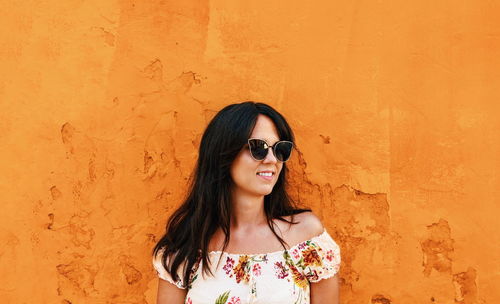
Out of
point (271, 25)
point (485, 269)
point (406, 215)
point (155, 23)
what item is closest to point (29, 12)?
point (155, 23)

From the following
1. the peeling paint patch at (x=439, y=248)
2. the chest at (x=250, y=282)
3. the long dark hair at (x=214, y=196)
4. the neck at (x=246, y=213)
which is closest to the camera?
the chest at (x=250, y=282)

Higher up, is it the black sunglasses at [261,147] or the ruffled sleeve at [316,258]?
the black sunglasses at [261,147]

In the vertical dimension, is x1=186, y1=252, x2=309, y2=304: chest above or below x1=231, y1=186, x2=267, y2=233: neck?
below

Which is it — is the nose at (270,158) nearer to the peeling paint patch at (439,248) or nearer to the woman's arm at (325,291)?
the woman's arm at (325,291)

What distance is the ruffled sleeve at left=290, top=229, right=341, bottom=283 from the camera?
2996mm

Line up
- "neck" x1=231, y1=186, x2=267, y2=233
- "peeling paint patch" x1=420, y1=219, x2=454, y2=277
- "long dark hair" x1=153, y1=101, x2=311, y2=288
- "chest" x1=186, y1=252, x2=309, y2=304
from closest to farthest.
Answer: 1. "chest" x1=186, y1=252, x2=309, y2=304
2. "long dark hair" x1=153, y1=101, x2=311, y2=288
3. "neck" x1=231, y1=186, x2=267, y2=233
4. "peeling paint patch" x1=420, y1=219, x2=454, y2=277

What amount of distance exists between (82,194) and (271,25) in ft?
4.64

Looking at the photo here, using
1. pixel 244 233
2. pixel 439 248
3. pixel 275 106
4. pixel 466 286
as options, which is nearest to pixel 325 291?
pixel 244 233

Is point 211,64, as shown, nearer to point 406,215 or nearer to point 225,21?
point 225,21

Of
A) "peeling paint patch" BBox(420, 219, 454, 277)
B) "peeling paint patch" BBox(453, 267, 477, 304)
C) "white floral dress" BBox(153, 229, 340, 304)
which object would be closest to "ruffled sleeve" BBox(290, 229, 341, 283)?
"white floral dress" BBox(153, 229, 340, 304)

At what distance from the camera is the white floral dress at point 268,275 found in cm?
289

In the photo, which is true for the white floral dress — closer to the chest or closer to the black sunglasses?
the chest

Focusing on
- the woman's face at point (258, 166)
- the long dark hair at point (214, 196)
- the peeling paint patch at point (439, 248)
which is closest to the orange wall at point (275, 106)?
the peeling paint patch at point (439, 248)

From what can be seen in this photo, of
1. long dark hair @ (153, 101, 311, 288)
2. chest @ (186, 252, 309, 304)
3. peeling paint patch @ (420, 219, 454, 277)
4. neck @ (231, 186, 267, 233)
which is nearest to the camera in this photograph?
chest @ (186, 252, 309, 304)
